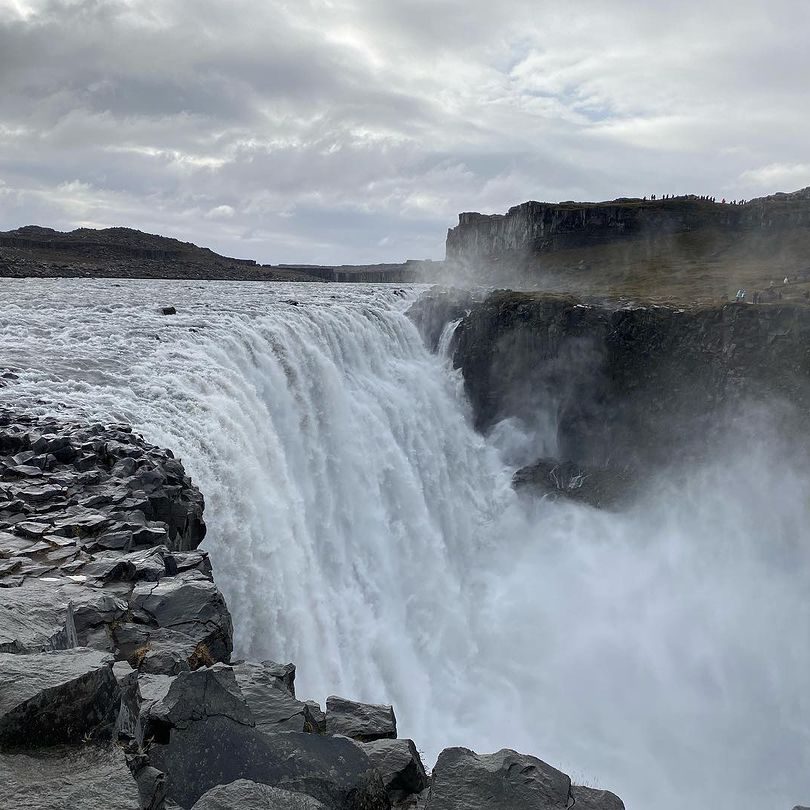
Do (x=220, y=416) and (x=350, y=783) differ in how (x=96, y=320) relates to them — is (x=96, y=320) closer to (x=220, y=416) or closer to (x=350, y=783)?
(x=220, y=416)

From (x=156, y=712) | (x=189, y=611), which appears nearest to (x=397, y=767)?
(x=156, y=712)

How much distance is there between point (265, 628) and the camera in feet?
52.4

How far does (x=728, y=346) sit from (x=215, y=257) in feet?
318

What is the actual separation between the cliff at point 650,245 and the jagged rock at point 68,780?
148ft

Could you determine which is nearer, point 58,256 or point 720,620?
point 720,620

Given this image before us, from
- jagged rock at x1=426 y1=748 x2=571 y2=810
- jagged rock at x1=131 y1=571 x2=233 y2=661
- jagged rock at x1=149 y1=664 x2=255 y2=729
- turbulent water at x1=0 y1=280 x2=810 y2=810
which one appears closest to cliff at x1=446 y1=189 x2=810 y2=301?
turbulent water at x1=0 y1=280 x2=810 y2=810

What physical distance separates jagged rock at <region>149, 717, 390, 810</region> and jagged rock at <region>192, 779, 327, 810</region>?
49 cm

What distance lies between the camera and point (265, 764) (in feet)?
20.1

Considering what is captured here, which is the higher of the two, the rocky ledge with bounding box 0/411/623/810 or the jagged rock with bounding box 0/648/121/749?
the jagged rock with bounding box 0/648/121/749

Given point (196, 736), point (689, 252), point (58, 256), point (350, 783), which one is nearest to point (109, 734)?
point (196, 736)

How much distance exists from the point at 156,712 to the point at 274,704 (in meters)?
1.68

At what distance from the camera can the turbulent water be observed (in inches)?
720

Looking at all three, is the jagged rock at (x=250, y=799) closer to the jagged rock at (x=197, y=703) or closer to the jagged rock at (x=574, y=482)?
the jagged rock at (x=197, y=703)

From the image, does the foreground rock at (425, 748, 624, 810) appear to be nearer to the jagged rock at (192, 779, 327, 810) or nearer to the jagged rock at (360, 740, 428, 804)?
the jagged rock at (360, 740, 428, 804)
